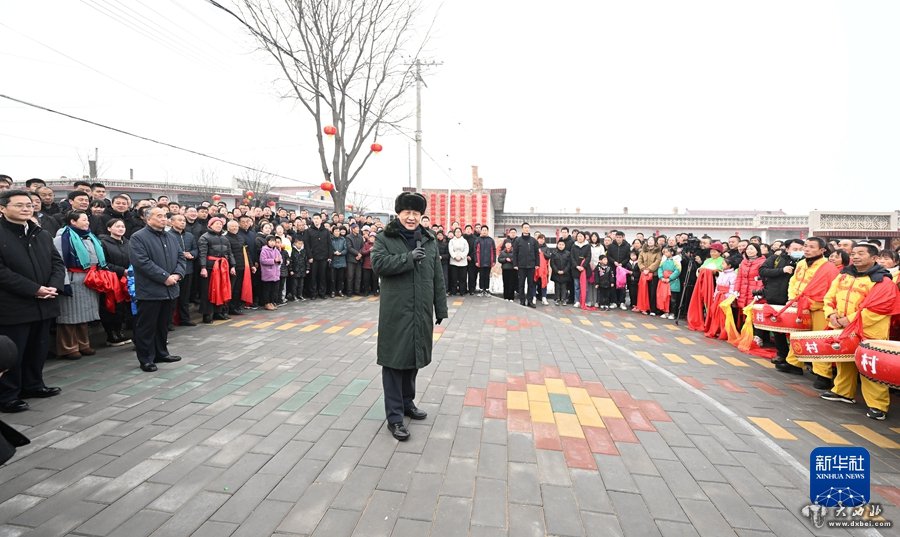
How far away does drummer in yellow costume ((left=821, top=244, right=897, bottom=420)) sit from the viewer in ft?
13.5

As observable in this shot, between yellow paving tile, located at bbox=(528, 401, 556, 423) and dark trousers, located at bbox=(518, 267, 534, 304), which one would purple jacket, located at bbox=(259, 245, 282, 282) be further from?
yellow paving tile, located at bbox=(528, 401, 556, 423)

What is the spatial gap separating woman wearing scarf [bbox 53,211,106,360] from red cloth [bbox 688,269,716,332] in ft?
30.7

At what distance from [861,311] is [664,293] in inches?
198

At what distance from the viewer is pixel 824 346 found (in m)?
4.55

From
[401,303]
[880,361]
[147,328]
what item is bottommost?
[880,361]

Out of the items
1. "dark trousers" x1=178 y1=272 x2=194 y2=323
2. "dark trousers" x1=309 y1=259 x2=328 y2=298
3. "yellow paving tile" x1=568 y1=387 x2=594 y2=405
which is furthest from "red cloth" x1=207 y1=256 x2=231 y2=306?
"yellow paving tile" x1=568 y1=387 x2=594 y2=405

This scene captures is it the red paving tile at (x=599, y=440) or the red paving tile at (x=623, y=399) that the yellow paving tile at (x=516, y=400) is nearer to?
the red paving tile at (x=599, y=440)

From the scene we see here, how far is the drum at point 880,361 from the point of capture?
3.66m

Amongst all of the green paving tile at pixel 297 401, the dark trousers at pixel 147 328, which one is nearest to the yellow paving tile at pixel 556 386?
the green paving tile at pixel 297 401

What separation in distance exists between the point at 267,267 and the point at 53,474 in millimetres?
6107

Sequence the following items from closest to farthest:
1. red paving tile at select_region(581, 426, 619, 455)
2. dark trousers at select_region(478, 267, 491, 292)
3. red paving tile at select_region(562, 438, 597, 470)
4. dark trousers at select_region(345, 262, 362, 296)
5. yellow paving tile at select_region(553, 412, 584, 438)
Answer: red paving tile at select_region(562, 438, 597, 470) → red paving tile at select_region(581, 426, 619, 455) → yellow paving tile at select_region(553, 412, 584, 438) → dark trousers at select_region(345, 262, 362, 296) → dark trousers at select_region(478, 267, 491, 292)

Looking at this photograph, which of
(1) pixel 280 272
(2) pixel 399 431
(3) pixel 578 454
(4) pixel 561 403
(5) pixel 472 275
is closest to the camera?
(3) pixel 578 454

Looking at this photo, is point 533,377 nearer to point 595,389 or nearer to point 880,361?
point 595,389

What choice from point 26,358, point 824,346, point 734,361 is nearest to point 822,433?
point 824,346
